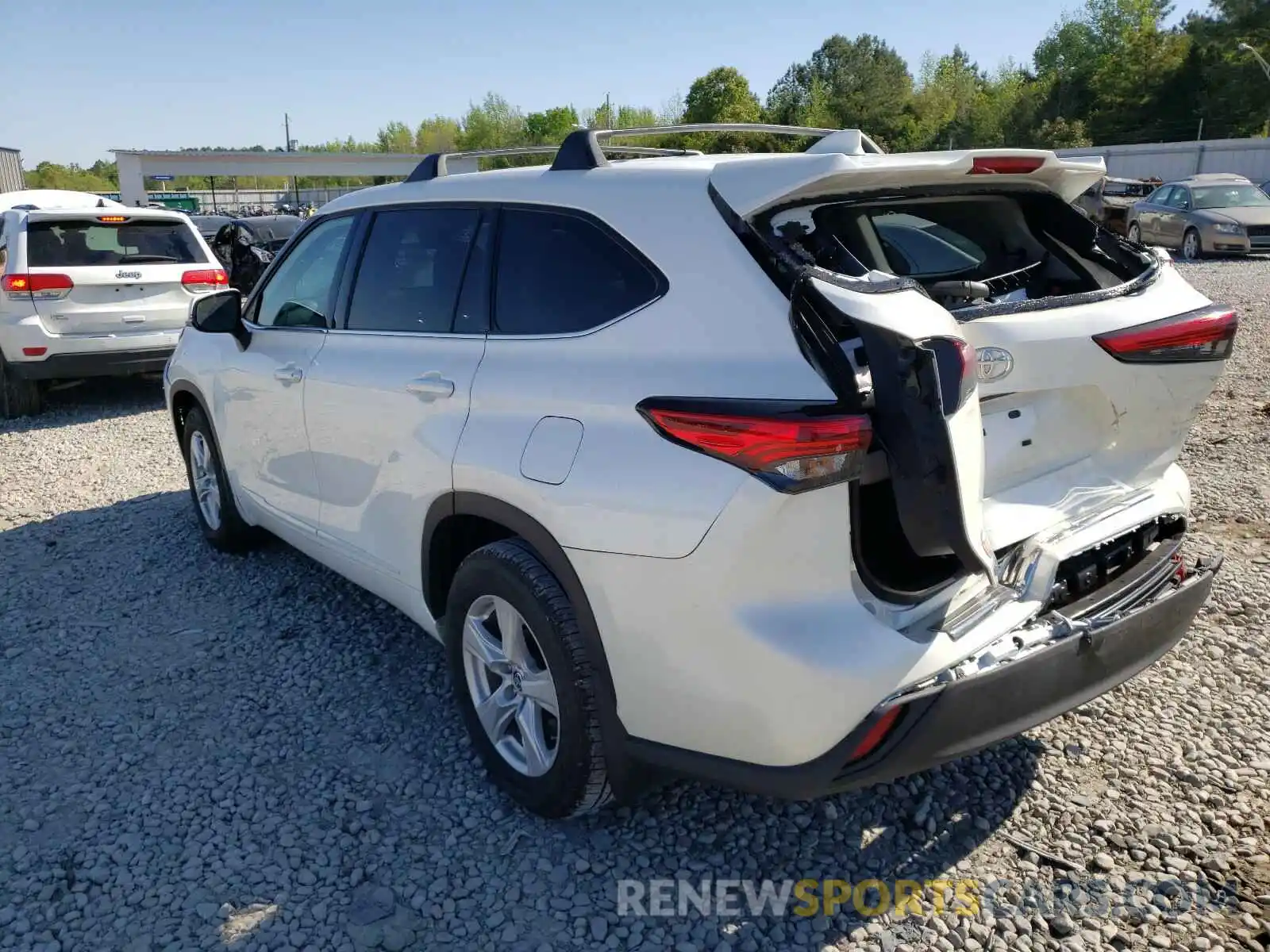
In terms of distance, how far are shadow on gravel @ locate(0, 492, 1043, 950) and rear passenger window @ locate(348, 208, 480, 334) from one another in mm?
1408

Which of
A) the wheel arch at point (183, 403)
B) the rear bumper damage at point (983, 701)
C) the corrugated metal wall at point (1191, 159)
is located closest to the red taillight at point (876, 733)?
the rear bumper damage at point (983, 701)

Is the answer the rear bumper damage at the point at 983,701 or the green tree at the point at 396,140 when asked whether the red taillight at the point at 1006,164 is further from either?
the green tree at the point at 396,140

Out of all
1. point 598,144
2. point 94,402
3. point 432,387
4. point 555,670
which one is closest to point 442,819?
point 555,670

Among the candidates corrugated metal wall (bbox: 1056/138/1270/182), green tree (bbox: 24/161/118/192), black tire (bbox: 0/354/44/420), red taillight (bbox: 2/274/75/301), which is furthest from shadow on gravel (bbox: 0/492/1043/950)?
green tree (bbox: 24/161/118/192)

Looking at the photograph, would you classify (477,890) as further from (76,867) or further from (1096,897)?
(1096,897)

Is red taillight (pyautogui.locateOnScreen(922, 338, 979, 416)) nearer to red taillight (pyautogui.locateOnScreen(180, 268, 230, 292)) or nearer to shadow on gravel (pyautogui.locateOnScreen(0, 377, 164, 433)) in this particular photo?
red taillight (pyautogui.locateOnScreen(180, 268, 230, 292))

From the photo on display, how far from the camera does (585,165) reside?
115 inches

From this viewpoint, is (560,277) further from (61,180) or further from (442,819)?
(61,180)

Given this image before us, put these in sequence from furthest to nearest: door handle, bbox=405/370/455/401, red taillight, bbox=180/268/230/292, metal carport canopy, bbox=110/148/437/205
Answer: metal carport canopy, bbox=110/148/437/205 → red taillight, bbox=180/268/230/292 → door handle, bbox=405/370/455/401

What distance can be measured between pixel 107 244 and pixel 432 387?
718 centimetres

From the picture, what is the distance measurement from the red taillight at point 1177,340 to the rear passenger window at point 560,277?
51.0 inches

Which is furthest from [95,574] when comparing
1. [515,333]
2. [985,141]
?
[985,141]

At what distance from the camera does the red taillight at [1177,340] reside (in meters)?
2.70

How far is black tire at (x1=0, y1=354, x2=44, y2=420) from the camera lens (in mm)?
8680
